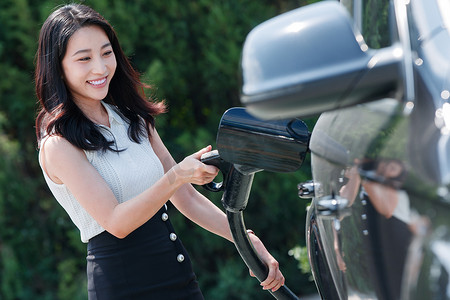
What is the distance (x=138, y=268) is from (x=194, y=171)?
1.65 ft

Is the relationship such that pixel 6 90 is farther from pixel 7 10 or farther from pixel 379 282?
pixel 379 282

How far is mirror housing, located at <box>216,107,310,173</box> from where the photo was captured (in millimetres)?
1444

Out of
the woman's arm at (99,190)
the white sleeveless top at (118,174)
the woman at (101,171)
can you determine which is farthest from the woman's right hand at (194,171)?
the white sleeveless top at (118,174)

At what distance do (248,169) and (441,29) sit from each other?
0.60 meters

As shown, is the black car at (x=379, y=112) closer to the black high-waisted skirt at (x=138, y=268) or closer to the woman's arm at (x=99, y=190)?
the woman's arm at (x=99, y=190)

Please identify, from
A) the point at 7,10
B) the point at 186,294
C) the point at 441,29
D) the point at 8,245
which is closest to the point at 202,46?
the point at 7,10

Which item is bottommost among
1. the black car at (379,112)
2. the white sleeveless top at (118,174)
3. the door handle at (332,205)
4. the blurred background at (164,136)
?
the blurred background at (164,136)

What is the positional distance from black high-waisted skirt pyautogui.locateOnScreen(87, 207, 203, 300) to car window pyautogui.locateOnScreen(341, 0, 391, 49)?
1098 millimetres

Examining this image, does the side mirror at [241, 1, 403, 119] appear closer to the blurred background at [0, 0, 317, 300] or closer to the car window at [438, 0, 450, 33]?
the car window at [438, 0, 450, 33]

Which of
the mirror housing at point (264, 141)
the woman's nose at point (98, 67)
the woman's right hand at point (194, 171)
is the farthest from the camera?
the woman's nose at point (98, 67)

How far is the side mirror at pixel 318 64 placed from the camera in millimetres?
1018

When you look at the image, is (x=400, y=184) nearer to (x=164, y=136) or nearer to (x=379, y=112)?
(x=379, y=112)

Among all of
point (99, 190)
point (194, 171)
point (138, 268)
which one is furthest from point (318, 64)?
point (138, 268)

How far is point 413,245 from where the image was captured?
100 cm
